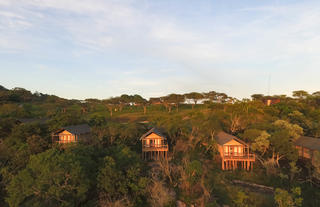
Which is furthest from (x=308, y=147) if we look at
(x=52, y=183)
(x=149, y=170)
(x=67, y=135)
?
(x=67, y=135)

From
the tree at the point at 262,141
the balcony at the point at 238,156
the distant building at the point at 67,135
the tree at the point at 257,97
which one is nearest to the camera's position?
the tree at the point at 262,141

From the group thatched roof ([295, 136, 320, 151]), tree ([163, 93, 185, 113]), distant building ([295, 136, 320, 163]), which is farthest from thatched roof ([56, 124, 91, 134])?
tree ([163, 93, 185, 113])

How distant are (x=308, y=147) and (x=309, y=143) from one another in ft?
4.91

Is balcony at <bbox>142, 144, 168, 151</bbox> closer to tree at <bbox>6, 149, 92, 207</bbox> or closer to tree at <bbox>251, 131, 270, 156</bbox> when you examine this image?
tree at <bbox>6, 149, 92, 207</bbox>

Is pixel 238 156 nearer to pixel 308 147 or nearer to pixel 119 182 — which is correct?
pixel 308 147

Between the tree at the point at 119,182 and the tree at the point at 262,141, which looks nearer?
the tree at the point at 119,182

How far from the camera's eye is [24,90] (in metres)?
93.2

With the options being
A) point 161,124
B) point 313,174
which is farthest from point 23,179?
point 313,174

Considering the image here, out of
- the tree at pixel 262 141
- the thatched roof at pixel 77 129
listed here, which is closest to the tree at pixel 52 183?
the thatched roof at pixel 77 129

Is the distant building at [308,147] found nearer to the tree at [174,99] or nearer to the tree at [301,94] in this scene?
the tree at [301,94]

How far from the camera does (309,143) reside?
32.2 m

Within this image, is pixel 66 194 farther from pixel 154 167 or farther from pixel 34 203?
pixel 154 167

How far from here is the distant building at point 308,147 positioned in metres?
30.4

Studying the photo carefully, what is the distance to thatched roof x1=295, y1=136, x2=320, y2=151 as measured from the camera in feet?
99.8
